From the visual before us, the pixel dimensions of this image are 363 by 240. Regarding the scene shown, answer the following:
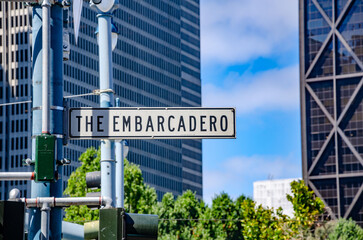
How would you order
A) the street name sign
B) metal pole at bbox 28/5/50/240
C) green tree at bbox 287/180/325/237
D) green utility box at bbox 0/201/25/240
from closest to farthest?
green utility box at bbox 0/201/25/240 < metal pole at bbox 28/5/50/240 < the street name sign < green tree at bbox 287/180/325/237

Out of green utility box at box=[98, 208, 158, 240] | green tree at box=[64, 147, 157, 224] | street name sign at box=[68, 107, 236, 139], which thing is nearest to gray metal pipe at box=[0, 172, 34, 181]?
street name sign at box=[68, 107, 236, 139]

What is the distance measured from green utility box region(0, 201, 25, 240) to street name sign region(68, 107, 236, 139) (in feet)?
9.05

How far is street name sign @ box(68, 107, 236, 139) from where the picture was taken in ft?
44.6

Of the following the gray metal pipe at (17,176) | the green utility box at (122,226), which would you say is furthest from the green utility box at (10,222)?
the gray metal pipe at (17,176)

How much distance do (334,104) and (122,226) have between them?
500 feet

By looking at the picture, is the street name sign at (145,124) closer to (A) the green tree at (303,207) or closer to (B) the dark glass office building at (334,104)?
(A) the green tree at (303,207)

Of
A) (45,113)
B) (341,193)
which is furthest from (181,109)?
(341,193)

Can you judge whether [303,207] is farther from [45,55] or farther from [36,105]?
[45,55]

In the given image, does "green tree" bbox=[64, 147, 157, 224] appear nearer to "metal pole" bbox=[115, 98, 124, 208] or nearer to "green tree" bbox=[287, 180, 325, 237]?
"green tree" bbox=[287, 180, 325, 237]

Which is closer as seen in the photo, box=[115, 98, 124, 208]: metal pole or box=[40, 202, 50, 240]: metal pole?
box=[40, 202, 50, 240]: metal pole

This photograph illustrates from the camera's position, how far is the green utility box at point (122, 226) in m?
12.0

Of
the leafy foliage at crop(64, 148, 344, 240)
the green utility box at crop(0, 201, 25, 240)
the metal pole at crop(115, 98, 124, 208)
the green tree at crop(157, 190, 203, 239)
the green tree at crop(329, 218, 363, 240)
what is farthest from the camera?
the green tree at crop(329, 218, 363, 240)

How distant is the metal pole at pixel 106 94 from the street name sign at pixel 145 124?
23.6 ft

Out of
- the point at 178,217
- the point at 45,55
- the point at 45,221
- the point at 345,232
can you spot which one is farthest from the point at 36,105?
the point at 345,232
